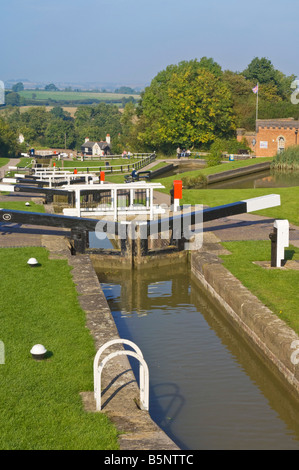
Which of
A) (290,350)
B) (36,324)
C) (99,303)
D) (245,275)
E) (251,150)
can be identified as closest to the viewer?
(290,350)

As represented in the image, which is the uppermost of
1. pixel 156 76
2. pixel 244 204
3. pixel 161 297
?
pixel 156 76

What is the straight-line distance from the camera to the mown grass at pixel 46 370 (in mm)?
5684

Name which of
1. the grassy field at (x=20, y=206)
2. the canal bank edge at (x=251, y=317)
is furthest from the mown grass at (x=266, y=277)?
the grassy field at (x=20, y=206)

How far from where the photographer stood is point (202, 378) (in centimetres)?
833

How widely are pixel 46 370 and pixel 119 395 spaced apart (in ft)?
3.38

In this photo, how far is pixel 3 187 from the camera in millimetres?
17109

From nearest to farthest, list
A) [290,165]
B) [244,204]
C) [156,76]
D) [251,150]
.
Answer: [244,204] < [290,165] < [251,150] < [156,76]

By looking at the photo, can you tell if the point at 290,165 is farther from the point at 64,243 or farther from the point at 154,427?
the point at 154,427

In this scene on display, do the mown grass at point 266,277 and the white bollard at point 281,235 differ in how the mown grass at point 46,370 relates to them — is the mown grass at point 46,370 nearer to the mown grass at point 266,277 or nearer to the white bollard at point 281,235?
the mown grass at point 266,277

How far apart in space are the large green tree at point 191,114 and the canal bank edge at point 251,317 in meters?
40.1

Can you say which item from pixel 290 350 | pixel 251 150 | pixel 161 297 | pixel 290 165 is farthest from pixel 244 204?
pixel 251 150

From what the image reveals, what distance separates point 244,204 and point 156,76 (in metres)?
51.0

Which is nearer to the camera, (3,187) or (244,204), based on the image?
(244,204)

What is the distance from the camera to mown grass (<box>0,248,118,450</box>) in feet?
18.6
